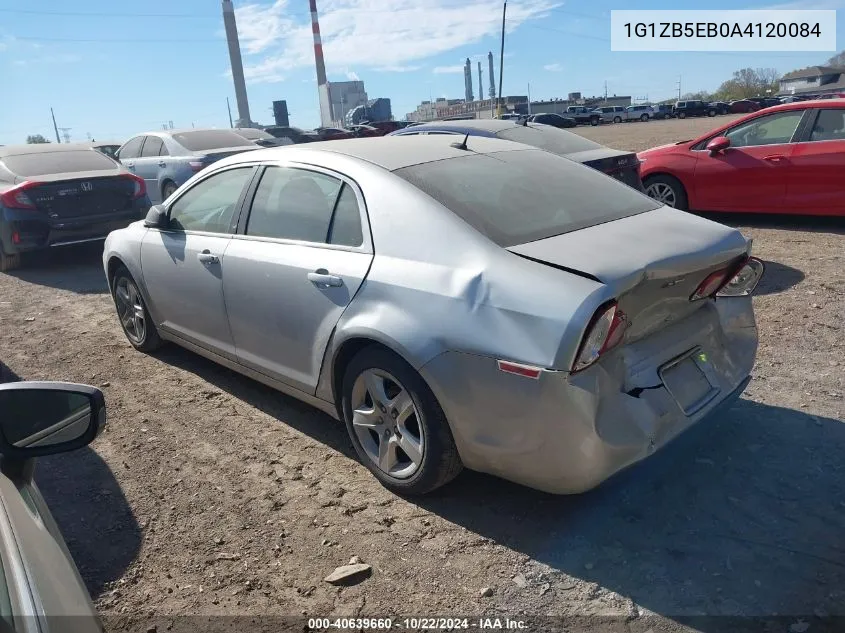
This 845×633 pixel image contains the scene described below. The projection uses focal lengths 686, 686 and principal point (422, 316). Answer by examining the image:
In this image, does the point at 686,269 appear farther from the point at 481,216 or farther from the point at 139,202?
the point at 139,202

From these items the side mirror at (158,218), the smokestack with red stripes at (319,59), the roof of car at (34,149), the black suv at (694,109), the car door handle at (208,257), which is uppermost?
the smokestack with red stripes at (319,59)

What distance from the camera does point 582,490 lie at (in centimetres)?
267

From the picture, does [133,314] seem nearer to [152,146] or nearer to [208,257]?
[208,257]

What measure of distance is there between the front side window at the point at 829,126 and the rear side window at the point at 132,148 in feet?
35.3

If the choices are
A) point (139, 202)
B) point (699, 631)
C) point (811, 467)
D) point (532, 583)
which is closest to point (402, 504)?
point (532, 583)

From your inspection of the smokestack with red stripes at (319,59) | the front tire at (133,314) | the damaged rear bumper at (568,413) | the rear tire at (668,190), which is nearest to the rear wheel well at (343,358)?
the damaged rear bumper at (568,413)

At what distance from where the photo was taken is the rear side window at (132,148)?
1259cm

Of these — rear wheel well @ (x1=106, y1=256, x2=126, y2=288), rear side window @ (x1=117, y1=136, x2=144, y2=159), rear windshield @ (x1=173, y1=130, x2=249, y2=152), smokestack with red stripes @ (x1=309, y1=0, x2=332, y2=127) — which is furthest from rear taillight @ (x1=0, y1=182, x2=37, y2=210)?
smokestack with red stripes @ (x1=309, y1=0, x2=332, y2=127)

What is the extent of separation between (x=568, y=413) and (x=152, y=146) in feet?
37.9

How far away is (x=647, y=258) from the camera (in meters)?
2.72

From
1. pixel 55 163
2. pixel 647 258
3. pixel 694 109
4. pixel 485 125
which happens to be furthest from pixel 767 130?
pixel 694 109

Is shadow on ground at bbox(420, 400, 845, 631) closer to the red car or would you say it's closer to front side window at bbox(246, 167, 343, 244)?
front side window at bbox(246, 167, 343, 244)

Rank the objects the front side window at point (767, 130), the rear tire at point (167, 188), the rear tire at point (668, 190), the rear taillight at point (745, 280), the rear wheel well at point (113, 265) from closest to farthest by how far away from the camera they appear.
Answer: the rear taillight at point (745, 280) → the rear wheel well at point (113, 265) → the front side window at point (767, 130) → the rear tire at point (668, 190) → the rear tire at point (167, 188)

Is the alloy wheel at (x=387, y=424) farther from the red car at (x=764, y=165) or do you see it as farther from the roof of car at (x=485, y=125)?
the red car at (x=764, y=165)
